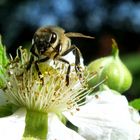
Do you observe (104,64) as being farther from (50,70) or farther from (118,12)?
(118,12)

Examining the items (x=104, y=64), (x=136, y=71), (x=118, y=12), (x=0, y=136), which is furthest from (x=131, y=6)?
(x=0, y=136)

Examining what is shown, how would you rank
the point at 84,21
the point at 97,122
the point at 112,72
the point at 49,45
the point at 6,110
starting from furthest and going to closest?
the point at 84,21, the point at 112,72, the point at 97,122, the point at 6,110, the point at 49,45

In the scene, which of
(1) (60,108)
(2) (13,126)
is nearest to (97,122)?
(1) (60,108)

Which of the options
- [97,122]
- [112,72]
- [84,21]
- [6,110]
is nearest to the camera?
[6,110]

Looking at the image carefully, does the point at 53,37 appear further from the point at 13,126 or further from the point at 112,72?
the point at 112,72

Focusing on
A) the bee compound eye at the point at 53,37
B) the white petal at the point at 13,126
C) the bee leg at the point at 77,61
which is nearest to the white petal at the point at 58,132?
the white petal at the point at 13,126

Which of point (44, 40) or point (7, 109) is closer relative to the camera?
point (44, 40)
